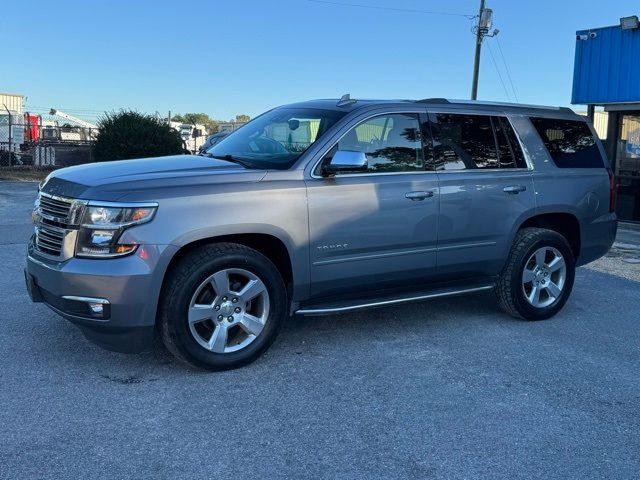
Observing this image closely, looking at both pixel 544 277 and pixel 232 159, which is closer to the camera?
pixel 232 159

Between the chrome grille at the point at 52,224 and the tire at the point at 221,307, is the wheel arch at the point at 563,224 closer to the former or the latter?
the tire at the point at 221,307

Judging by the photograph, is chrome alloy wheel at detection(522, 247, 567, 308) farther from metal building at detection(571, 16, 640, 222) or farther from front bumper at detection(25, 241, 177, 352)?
metal building at detection(571, 16, 640, 222)

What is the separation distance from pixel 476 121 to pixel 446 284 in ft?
4.74

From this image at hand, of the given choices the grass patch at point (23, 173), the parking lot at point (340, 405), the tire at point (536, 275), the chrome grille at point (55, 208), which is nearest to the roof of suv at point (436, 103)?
the tire at point (536, 275)

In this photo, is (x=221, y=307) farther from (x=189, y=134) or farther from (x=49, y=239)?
(x=189, y=134)

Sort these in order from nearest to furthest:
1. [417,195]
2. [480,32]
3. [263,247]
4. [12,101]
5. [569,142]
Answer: [263,247] → [417,195] → [569,142] → [480,32] → [12,101]

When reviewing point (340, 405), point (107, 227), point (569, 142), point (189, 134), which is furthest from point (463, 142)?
point (189, 134)

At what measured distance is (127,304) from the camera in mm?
3840

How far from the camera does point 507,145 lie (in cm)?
555

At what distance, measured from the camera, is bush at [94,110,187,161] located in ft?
61.9

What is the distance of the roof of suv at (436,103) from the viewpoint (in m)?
5.00

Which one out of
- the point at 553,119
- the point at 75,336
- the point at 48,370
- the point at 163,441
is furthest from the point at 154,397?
the point at 553,119

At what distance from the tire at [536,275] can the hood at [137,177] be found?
2.53 meters

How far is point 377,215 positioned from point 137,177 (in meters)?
1.75
